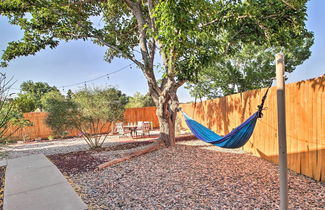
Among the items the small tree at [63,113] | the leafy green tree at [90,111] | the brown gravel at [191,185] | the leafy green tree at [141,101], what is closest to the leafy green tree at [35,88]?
the leafy green tree at [141,101]

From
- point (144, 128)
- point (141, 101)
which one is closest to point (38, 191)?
point (144, 128)

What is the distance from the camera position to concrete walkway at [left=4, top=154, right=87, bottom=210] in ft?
8.27

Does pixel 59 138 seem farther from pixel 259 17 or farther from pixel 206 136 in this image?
pixel 259 17

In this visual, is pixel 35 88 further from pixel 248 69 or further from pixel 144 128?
pixel 248 69

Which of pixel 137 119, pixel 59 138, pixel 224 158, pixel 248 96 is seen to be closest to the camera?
pixel 224 158

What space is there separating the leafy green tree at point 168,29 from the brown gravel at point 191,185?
197 centimetres

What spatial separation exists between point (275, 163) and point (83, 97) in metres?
5.58

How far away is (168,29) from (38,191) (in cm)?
332

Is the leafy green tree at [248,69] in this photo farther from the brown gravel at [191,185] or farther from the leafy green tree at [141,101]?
the leafy green tree at [141,101]

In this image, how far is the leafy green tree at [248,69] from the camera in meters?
12.0

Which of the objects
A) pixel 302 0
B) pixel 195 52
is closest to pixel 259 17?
pixel 302 0

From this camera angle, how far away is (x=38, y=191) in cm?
303

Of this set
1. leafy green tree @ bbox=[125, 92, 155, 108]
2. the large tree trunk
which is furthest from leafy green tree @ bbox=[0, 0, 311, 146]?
leafy green tree @ bbox=[125, 92, 155, 108]

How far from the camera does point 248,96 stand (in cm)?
545
